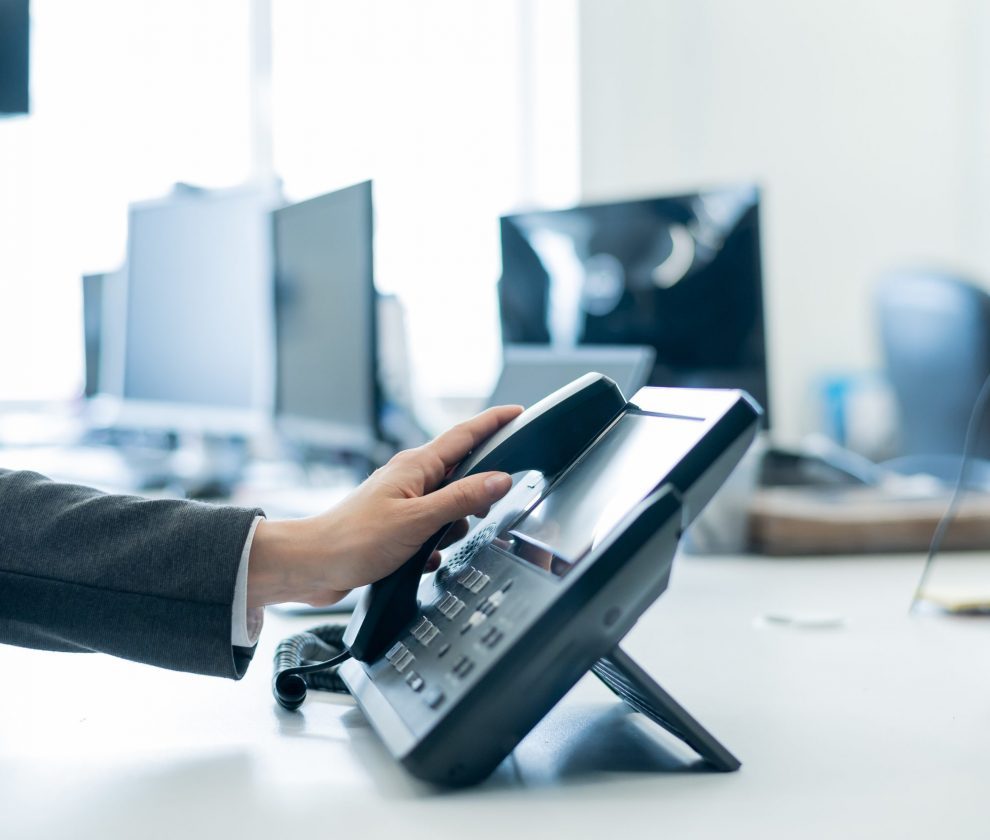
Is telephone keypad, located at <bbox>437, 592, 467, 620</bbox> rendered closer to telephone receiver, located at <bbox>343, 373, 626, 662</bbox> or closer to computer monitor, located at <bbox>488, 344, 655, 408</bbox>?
telephone receiver, located at <bbox>343, 373, 626, 662</bbox>

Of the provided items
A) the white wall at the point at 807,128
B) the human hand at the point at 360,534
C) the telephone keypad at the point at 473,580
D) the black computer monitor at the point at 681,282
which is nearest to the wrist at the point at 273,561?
the human hand at the point at 360,534

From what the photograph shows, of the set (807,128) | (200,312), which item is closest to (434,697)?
(200,312)

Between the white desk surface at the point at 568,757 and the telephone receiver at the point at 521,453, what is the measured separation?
0.19 ft

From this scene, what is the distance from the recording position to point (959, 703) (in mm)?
726

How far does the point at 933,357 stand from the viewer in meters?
2.68

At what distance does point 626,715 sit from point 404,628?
15cm

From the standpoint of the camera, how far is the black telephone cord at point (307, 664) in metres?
0.71

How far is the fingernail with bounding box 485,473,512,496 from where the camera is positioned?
2.22 ft

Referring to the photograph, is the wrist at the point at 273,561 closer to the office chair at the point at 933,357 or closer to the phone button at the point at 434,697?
the phone button at the point at 434,697

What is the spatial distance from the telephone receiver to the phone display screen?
0.02m

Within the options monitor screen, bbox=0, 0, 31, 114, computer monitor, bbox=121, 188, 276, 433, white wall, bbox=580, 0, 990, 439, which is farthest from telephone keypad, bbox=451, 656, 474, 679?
white wall, bbox=580, 0, 990, 439

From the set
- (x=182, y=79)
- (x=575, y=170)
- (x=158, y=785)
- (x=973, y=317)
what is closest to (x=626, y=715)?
(x=158, y=785)

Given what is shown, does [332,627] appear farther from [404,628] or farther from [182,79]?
[182,79]

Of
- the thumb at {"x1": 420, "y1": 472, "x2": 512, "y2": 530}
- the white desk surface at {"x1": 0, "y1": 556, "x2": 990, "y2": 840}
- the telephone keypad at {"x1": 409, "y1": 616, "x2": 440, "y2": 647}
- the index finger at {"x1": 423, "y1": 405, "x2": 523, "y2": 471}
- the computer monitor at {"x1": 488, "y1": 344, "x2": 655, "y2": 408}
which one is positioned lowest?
the white desk surface at {"x1": 0, "y1": 556, "x2": 990, "y2": 840}
